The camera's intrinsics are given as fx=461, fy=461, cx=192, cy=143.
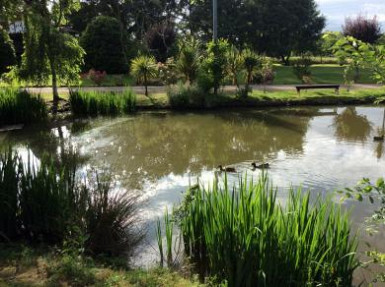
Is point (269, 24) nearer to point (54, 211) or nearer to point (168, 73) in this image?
point (168, 73)

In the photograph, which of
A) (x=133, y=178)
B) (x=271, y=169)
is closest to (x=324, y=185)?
(x=271, y=169)

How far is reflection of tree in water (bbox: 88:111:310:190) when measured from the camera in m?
9.76

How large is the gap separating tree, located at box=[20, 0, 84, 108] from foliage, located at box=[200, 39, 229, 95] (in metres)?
4.44

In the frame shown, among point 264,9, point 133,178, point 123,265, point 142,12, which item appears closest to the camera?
point 123,265

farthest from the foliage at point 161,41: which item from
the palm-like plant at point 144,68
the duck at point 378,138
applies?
the duck at point 378,138

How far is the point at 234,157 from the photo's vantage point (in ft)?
33.7

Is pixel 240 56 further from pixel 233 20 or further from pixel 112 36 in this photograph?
pixel 233 20

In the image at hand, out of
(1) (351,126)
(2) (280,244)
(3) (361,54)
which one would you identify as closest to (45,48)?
(1) (351,126)

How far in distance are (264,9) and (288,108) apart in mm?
19213

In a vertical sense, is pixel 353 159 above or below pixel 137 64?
below

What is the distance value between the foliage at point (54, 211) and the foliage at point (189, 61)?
40.5 feet

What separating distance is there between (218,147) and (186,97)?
17.3 feet

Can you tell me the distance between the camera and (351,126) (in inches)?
544

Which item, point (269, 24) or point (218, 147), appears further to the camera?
point (269, 24)
